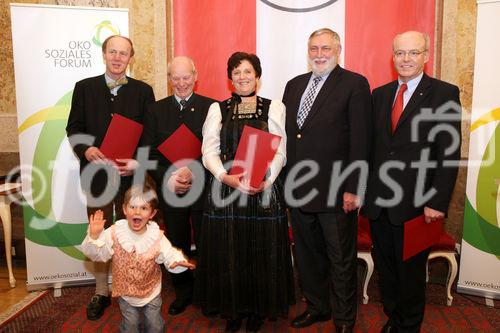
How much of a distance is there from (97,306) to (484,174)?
303 centimetres

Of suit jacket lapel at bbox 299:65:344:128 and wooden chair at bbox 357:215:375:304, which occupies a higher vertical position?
suit jacket lapel at bbox 299:65:344:128

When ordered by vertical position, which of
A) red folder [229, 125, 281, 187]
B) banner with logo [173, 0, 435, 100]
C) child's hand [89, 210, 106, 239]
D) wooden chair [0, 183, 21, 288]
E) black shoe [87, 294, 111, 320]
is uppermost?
banner with logo [173, 0, 435, 100]

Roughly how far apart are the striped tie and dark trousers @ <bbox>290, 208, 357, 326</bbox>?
0.58 metres

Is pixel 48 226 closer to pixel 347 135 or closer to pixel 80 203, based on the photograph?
pixel 80 203

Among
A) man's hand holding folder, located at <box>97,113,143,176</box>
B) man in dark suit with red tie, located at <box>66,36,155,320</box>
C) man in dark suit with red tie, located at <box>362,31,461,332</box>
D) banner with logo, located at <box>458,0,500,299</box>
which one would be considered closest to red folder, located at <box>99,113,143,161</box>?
man's hand holding folder, located at <box>97,113,143,176</box>

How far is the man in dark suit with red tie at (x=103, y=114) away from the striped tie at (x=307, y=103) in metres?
1.10

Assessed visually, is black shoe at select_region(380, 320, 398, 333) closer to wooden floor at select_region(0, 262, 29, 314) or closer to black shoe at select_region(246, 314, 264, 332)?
black shoe at select_region(246, 314, 264, 332)

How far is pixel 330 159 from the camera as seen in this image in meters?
2.61

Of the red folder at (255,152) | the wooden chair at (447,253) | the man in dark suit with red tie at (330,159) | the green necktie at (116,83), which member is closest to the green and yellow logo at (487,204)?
the wooden chair at (447,253)

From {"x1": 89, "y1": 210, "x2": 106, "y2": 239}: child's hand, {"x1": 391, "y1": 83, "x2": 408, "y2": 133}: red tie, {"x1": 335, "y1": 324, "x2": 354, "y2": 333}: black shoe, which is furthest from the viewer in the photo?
{"x1": 335, "y1": 324, "x2": 354, "y2": 333}: black shoe

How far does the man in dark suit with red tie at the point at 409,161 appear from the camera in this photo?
2375 mm

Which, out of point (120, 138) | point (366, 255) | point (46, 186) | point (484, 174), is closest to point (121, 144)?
point (120, 138)

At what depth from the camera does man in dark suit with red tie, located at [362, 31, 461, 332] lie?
2375 mm

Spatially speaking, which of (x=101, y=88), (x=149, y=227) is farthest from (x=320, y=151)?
(x=101, y=88)
